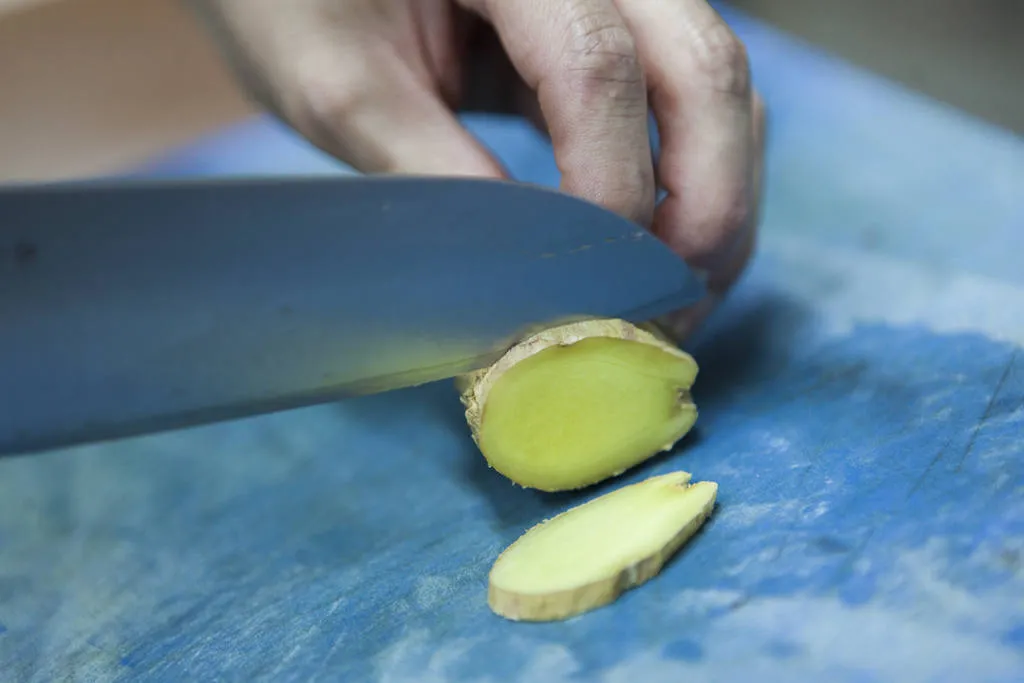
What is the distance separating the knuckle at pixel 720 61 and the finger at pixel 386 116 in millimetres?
232

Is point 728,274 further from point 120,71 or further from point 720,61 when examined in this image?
point 120,71

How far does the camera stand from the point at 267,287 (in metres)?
0.78

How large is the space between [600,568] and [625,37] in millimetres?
496

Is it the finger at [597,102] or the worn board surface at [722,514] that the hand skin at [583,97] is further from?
the worn board surface at [722,514]

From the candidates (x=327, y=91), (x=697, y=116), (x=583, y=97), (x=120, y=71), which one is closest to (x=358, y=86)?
(x=327, y=91)

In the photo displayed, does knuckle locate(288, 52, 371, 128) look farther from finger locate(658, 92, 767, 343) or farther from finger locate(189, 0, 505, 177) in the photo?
finger locate(658, 92, 767, 343)

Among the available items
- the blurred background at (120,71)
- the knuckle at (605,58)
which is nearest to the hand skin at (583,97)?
the knuckle at (605,58)

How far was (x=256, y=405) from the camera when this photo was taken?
82cm

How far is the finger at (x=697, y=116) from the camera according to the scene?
954mm

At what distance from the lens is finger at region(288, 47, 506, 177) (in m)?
0.94

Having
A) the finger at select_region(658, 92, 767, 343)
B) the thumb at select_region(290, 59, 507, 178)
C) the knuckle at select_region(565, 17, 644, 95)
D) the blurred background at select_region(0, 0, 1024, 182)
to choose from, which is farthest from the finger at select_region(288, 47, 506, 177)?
the blurred background at select_region(0, 0, 1024, 182)

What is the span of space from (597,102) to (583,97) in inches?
0.6

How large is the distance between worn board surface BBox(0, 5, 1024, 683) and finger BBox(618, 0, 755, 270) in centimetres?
19

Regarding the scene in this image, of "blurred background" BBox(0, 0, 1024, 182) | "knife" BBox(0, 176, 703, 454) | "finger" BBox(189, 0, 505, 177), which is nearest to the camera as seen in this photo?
"knife" BBox(0, 176, 703, 454)
